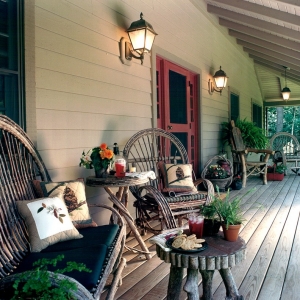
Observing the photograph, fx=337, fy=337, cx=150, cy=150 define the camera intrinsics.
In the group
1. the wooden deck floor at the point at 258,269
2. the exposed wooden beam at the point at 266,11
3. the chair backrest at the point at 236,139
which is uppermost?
the exposed wooden beam at the point at 266,11

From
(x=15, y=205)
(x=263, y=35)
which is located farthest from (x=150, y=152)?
(x=263, y=35)

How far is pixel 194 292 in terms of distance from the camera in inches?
68.5

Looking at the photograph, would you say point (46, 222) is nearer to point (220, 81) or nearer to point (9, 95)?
point (9, 95)

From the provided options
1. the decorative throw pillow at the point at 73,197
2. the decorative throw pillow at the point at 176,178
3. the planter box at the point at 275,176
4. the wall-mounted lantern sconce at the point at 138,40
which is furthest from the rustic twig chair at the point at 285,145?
the decorative throw pillow at the point at 73,197

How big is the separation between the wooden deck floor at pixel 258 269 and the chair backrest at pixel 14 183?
68cm

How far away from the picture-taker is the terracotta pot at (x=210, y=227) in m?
1.97

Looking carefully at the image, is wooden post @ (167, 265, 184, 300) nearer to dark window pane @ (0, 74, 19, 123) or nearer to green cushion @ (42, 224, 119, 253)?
green cushion @ (42, 224, 119, 253)

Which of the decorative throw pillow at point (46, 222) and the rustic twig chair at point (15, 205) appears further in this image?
the decorative throw pillow at point (46, 222)

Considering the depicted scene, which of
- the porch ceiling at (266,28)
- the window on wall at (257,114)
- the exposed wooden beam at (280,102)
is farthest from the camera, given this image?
the exposed wooden beam at (280,102)

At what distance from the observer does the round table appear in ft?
5.41

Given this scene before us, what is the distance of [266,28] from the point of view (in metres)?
5.80

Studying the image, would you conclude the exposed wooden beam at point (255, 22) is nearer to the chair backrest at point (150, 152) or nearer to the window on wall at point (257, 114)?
the chair backrest at point (150, 152)

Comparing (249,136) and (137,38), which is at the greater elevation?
(137,38)

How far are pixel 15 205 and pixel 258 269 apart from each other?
173 cm
